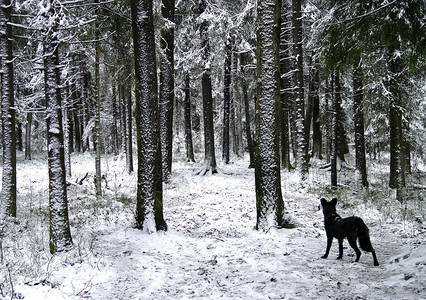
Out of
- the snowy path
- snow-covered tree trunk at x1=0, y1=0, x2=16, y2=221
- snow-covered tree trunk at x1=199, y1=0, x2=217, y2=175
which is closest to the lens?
the snowy path

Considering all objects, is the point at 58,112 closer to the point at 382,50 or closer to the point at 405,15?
the point at 405,15

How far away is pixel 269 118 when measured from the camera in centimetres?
746

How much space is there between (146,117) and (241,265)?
4.11 m

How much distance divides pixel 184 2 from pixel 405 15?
47.0ft

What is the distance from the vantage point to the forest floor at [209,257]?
4344 millimetres

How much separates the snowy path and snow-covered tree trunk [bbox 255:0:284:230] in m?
0.59

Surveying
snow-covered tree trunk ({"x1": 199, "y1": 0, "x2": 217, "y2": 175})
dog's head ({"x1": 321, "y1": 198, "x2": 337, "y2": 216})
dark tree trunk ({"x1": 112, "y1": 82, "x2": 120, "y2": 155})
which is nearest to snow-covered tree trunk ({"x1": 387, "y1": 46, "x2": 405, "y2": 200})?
dog's head ({"x1": 321, "y1": 198, "x2": 337, "y2": 216})

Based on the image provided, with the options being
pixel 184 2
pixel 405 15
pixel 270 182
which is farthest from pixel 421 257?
pixel 184 2

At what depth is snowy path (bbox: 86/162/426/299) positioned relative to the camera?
4336 millimetres

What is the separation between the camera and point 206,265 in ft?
18.9

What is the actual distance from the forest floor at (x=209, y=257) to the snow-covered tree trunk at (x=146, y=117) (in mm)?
545

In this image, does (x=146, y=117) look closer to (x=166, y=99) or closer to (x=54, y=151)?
(x=54, y=151)

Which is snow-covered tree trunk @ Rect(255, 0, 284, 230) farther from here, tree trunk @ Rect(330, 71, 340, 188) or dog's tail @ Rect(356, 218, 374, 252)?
tree trunk @ Rect(330, 71, 340, 188)

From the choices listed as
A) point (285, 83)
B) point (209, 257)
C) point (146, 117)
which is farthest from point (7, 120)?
point (285, 83)
